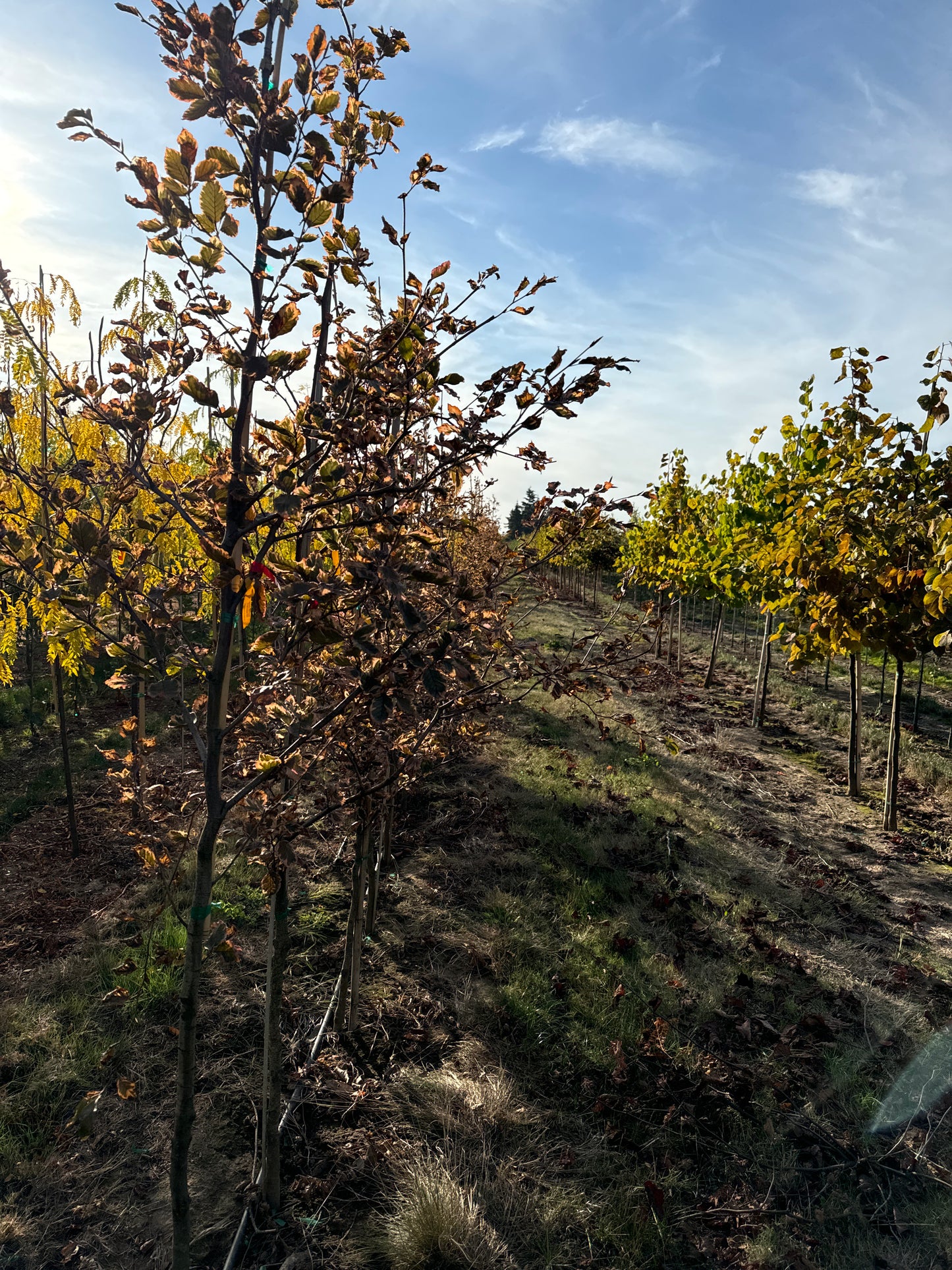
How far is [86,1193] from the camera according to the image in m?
2.62

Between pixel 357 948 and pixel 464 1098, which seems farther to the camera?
pixel 357 948

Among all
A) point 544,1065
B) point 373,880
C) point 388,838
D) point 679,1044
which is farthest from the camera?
point 388,838

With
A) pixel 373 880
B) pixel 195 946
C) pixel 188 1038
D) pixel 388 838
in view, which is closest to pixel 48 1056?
pixel 373 880

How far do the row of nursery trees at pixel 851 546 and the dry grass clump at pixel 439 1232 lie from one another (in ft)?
7.54

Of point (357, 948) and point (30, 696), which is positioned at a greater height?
point (30, 696)

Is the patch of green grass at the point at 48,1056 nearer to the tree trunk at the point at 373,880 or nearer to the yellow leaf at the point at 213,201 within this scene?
the tree trunk at the point at 373,880

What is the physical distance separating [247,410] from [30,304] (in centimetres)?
524

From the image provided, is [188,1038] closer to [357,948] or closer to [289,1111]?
[289,1111]

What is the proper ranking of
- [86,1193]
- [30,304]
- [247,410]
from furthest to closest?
[30,304] → [86,1193] → [247,410]

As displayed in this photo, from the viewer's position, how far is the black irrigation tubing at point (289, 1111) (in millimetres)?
2383

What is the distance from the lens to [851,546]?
197 inches

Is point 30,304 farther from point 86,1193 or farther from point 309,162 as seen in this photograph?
point 86,1193

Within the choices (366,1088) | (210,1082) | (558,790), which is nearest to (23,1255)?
(210,1082)

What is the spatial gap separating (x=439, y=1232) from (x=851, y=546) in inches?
187
